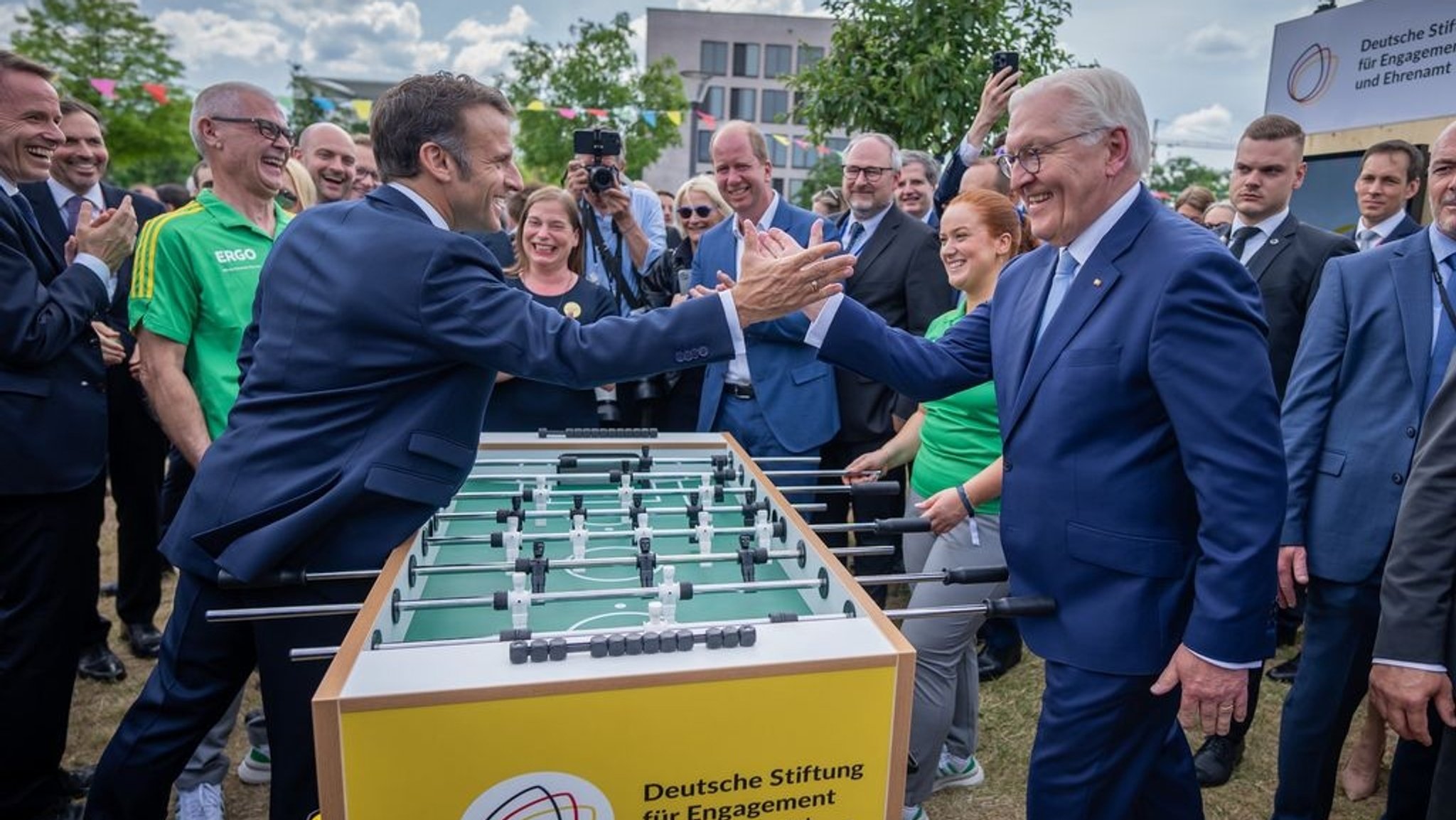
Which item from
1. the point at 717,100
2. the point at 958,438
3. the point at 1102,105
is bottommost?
the point at 958,438

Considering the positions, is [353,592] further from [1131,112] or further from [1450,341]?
[1450,341]

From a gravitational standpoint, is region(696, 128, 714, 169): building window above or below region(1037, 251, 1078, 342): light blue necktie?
above

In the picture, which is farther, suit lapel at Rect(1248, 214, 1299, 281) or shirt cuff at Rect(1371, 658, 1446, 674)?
suit lapel at Rect(1248, 214, 1299, 281)

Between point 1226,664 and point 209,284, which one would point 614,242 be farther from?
point 1226,664

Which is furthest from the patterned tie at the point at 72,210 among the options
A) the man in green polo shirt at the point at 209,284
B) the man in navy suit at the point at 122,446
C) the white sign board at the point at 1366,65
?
the white sign board at the point at 1366,65

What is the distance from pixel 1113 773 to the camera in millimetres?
1950

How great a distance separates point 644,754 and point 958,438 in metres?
1.93

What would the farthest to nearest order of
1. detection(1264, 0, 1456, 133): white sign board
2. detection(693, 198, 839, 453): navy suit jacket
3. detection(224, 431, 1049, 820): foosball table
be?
detection(1264, 0, 1456, 133): white sign board < detection(693, 198, 839, 453): navy suit jacket < detection(224, 431, 1049, 820): foosball table

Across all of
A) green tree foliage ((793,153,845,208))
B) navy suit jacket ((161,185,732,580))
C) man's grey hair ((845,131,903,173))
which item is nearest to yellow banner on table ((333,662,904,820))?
navy suit jacket ((161,185,732,580))

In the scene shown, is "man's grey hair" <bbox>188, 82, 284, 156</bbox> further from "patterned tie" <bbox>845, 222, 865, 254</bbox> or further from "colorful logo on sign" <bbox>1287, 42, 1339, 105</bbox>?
"colorful logo on sign" <bbox>1287, 42, 1339, 105</bbox>

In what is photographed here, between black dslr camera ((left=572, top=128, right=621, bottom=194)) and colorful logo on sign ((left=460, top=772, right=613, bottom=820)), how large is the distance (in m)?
3.77

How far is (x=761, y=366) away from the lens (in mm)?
3979

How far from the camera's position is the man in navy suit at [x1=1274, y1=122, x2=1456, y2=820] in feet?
8.26

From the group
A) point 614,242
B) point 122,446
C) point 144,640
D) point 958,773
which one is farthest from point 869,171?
point 144,640
